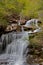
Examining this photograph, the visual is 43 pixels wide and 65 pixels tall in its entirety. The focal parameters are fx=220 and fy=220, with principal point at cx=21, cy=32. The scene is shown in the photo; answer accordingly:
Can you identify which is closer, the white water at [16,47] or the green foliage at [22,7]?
the white water at [16,47]

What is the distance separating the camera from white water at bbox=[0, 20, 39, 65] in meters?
9.02

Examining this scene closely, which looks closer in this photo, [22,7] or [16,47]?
[16,47]

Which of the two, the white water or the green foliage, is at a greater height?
the green foliage

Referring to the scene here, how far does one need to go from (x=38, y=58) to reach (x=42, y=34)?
178 centimetres

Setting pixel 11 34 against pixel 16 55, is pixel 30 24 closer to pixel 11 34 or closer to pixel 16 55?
pixel 11 34

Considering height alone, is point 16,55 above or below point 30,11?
below

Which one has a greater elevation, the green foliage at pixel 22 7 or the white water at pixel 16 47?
the green foliage at pixel 22 7

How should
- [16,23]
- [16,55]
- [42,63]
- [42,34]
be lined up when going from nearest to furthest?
1. [42,63]
2. [16,55]
3. [42,34]
4. [16,23]

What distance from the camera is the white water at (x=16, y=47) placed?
9016 millimetres

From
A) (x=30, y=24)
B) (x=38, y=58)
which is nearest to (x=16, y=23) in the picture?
(x=30, y=24)

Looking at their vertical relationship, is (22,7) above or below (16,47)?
above

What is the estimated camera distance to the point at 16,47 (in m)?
10.0

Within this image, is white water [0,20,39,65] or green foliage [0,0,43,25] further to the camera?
green foliage [0,0,43,25]

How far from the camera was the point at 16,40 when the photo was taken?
1042 centimetres
